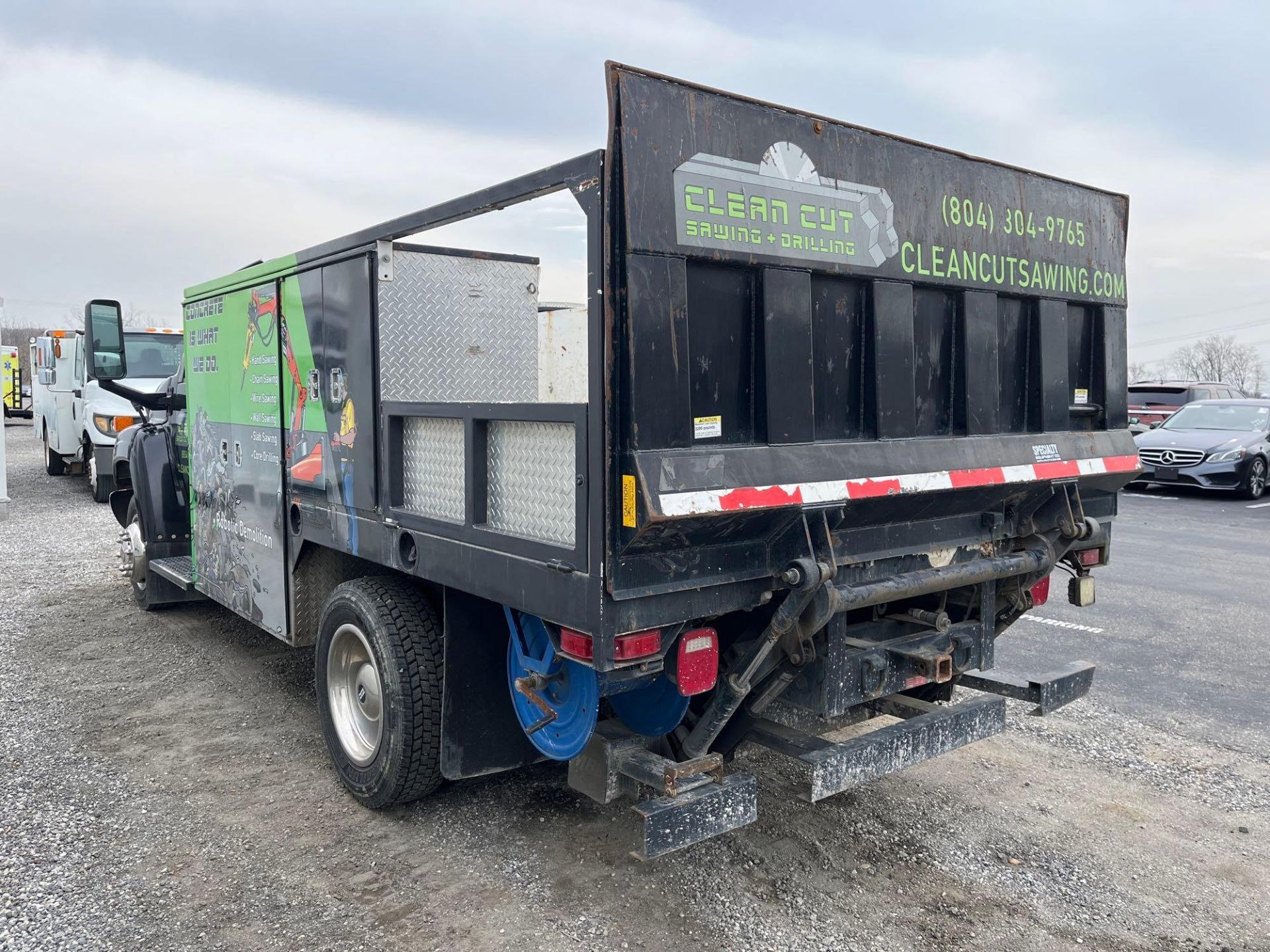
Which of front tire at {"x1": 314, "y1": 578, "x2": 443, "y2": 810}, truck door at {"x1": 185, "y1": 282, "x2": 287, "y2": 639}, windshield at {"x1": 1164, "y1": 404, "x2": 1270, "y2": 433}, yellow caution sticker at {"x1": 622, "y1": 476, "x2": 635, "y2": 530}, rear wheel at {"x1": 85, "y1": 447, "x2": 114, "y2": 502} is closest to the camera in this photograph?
yellow caution sticker at {"x1": 622, "y1": 476, "x2": 635, "y2": 530}

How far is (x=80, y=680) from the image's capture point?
5.76m

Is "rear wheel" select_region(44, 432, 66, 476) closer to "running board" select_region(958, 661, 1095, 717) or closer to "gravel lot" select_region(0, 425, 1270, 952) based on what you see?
"gravel lot" select_region(0, 425, 1270, 952)

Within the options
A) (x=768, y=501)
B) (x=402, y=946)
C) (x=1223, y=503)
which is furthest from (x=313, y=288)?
(x=1223, y=503)

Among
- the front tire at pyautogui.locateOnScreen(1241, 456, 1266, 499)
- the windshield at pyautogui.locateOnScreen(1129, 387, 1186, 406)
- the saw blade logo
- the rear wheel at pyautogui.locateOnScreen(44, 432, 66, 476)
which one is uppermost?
the saw blade logo

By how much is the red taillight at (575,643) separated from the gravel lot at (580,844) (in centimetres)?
96

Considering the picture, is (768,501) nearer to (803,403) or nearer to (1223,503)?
(803,403)

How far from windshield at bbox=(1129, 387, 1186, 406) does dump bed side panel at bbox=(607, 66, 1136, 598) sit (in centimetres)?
1805

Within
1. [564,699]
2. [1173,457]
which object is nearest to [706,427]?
[564,699]

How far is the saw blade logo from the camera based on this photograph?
2.87m

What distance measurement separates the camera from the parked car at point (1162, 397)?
20078 millimetres

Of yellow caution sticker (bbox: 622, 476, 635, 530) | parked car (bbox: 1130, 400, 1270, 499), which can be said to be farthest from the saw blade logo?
parked car (bbox: 1130, 400, 1270, 499)

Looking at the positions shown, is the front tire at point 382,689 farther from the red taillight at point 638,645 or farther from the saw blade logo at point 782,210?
the saw blade logo at point 782,210

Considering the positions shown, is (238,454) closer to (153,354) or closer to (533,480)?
(533,480)

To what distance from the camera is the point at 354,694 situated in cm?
430
